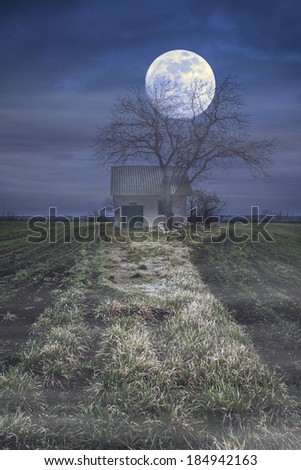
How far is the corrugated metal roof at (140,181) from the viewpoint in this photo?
30.4ft

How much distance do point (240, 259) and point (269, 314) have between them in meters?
2.72

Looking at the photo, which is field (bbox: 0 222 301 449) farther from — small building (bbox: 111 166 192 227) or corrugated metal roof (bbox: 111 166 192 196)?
corrugated metal roof (bbox: 111 166 192 196)

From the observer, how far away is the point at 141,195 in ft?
32.7

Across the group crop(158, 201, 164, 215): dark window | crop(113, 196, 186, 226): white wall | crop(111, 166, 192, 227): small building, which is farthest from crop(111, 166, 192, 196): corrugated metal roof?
crop(158, 201, 164, 215): dark window

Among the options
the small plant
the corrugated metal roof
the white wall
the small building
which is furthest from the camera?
the corrugated metal roof

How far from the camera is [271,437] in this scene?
3.21 metres

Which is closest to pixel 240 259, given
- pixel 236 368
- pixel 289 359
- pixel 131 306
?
pixel 131 306

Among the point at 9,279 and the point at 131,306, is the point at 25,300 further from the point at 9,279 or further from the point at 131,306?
the point at 131,306

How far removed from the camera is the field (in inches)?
129

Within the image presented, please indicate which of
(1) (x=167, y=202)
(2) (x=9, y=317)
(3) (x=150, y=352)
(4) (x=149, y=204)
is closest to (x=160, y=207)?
(1) (x=167, y=202)

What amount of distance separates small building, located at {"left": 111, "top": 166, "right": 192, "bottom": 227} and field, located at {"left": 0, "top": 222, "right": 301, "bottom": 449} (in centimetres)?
124

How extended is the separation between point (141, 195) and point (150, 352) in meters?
6.00

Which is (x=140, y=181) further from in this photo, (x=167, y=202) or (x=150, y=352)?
(x=150, y=352)
